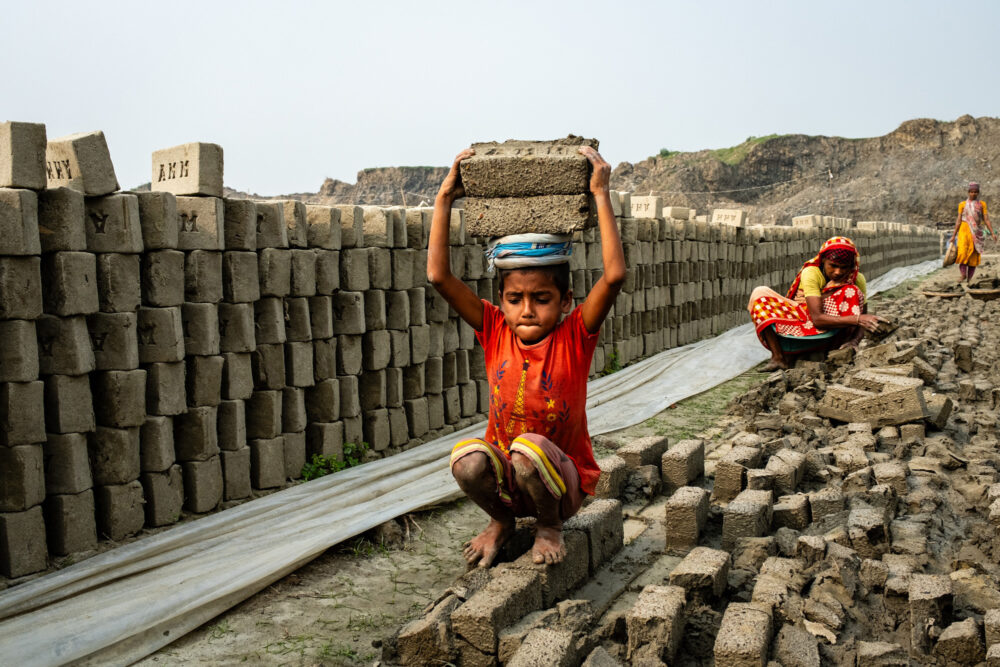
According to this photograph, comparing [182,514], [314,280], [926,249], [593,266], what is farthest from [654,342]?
[926,249]

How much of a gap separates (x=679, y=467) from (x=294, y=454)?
2.39 meters

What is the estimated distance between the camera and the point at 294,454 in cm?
535

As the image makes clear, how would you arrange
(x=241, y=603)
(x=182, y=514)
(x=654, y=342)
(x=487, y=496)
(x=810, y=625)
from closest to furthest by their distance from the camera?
(x=810, y=625) < (x=487, y=496) < (x=241, y=603) < (x=182, y=514) < (x=654, y=342)

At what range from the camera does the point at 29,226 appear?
3.87m

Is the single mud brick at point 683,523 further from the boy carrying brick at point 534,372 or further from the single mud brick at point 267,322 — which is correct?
the single mud brick at point 267,322

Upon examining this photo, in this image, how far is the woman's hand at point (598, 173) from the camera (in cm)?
331

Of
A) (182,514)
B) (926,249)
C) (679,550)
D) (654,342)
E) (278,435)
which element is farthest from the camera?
(926,249)

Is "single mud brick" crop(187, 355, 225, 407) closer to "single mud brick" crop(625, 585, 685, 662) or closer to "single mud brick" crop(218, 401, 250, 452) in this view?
"single mud brick" crop(218, 401, 250, 452)

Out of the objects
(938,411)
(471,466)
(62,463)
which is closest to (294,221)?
(62,463)

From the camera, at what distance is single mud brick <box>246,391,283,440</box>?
16.9 feet

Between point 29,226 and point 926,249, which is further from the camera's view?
point 926,249

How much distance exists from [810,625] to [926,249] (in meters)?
35.4

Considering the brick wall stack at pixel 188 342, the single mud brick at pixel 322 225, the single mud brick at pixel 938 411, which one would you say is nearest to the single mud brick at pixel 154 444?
the brick wall stack at pixel 188 342

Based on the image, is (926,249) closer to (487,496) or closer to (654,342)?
(654,342)
